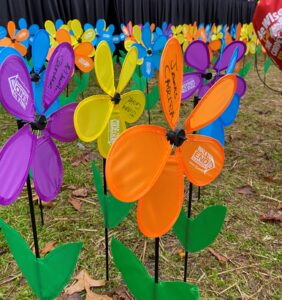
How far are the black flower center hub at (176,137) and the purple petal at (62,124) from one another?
286 millimetres

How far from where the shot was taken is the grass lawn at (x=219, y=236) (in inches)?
44.1

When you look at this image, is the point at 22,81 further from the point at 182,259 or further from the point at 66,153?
the point at 66,153

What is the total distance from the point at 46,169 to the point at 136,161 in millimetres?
289

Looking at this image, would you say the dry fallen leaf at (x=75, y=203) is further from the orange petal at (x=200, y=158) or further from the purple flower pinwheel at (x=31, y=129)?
the orange petal at (x=200, y=158)

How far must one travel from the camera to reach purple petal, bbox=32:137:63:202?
0.76 meters

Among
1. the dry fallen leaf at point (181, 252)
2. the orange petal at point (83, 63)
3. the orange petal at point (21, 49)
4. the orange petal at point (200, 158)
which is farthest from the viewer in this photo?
the orange petal at point (21, 49)

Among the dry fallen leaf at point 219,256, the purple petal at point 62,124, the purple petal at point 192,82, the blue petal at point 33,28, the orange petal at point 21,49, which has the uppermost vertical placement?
the purple petal at point 62,124

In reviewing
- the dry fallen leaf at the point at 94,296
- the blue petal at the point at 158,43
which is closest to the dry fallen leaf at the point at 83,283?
the dry fallen leaf at the point at 94,296

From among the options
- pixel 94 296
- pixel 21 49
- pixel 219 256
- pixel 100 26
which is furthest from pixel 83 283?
pixel 100 26

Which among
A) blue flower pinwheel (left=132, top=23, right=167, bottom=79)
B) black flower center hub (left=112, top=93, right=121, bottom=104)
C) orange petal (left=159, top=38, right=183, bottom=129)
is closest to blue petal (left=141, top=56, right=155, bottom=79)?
blue flower pinwheel (left=132, top=23, right=167, bottom=79)

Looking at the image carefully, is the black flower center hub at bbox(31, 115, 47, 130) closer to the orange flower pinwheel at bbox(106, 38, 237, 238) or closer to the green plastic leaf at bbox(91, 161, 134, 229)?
the orange flower pinwheel at bbox(106, 38, 237, 238)

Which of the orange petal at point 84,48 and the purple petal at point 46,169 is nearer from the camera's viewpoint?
the purple petal at point 46,169

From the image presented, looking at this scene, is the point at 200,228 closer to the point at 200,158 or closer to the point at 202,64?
the point at 200,158

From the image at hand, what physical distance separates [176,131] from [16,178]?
29cm
